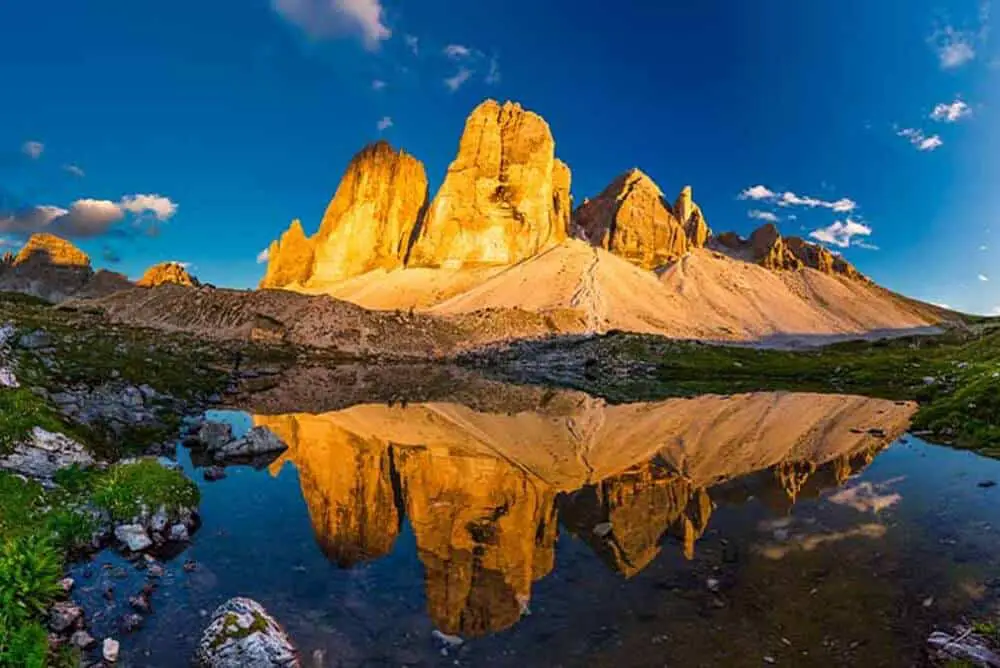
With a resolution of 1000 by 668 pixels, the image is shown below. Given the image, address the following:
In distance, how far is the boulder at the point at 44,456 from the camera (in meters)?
16.9

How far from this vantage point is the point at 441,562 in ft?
49.6

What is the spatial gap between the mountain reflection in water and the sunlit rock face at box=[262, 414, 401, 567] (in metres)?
0.07

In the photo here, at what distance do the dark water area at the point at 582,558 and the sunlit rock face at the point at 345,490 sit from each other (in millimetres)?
111

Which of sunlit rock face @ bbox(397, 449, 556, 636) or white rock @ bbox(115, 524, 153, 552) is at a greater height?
white rock @ bbox(115, 524, 153, 552)

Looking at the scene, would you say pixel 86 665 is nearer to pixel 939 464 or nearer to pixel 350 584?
pixel 350 584

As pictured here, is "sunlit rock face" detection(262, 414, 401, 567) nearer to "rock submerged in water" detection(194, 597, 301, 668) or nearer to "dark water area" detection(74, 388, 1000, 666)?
"dark water area" detection(74, 388, 1000, 666)

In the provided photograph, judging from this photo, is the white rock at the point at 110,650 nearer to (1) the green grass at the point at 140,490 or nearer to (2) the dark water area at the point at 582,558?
(2) the dark water area at the point at 582,558

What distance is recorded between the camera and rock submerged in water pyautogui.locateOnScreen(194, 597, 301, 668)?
10.1m

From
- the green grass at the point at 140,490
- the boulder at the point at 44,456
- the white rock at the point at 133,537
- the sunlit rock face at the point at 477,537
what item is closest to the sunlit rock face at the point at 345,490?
the sunlit rock face at the point at 477,537

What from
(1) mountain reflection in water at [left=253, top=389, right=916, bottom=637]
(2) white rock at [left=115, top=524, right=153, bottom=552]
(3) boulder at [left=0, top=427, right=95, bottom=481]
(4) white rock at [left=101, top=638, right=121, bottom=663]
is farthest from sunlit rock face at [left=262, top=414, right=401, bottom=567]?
(3) boulder at [left=0, top=427, right=95, bottom=481]

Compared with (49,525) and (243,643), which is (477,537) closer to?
(243,643)

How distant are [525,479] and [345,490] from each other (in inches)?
282

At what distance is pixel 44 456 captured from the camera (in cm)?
1814

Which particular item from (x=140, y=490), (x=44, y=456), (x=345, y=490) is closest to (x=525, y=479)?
(x=345, y=490)
